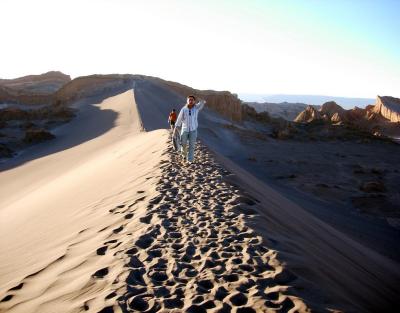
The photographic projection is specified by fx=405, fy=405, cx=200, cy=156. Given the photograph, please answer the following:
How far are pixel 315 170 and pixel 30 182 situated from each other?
1160 cm

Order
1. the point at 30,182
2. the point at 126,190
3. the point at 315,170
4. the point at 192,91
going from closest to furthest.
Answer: the point at 126,190
the point at 30,182
the point at 315,170
the point at 192,91

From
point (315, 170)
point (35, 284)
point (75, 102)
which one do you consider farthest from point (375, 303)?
point (75, 102)

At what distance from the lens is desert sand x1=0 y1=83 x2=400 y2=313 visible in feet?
11.1

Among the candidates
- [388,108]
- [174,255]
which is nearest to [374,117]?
[388,108]

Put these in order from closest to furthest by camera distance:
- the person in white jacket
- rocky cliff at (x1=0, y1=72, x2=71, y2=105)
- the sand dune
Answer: the sand dune → the person in white jacket → rocky cliff at (x1=0, y1=72, x2=71, y2=105)

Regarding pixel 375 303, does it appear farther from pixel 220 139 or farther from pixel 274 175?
pixel 220 139

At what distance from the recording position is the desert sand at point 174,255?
11.1 ft

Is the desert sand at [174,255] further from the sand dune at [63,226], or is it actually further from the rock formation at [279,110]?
the rock formation at [279,110]

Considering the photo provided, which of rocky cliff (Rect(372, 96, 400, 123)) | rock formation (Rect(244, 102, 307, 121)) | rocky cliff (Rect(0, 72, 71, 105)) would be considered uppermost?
rocky cliff (Rect(0, 72, 71, 105))

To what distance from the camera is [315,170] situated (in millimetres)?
17828

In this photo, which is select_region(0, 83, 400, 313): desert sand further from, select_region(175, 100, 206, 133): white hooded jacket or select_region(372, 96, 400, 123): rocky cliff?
select_region(372, 96, 400, 123): rocky cliff

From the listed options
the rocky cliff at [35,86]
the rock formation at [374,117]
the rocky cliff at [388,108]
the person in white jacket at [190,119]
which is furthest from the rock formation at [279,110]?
the person in white jacket at [190,119]

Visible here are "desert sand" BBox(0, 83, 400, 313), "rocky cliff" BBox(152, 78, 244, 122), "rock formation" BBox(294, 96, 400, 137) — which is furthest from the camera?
"rock formation" BBox(294, 96, 400, 137)

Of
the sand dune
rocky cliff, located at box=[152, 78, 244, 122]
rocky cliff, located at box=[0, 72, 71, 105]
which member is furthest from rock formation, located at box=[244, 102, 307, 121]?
the sand dune
